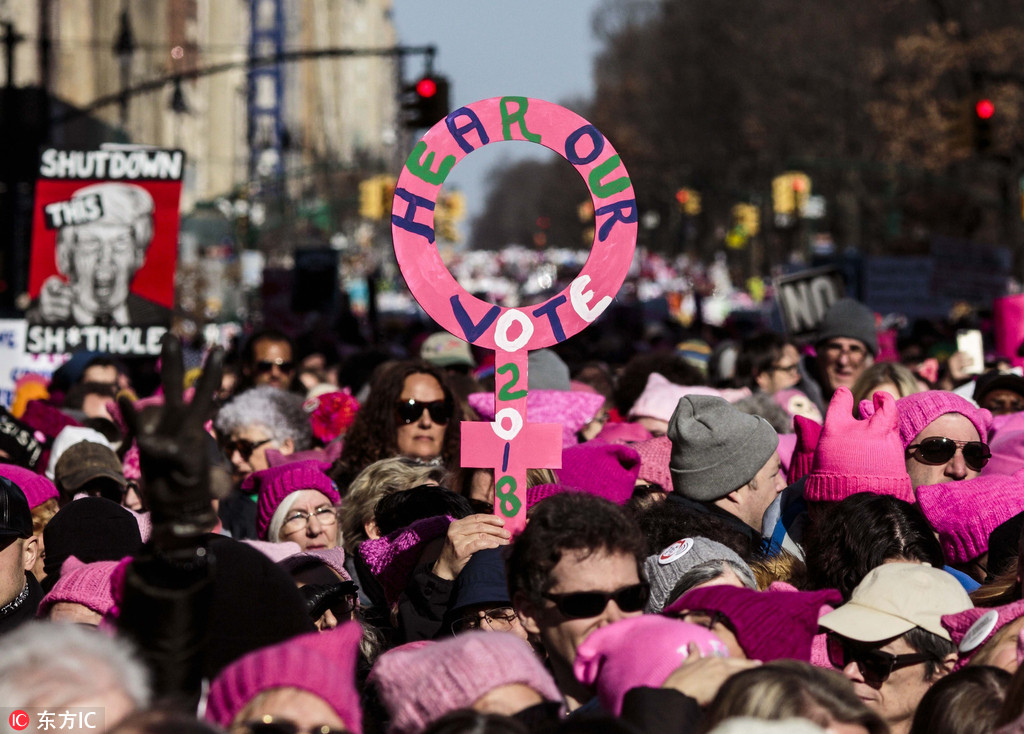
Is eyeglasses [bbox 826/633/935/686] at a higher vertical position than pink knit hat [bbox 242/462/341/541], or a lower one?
lower

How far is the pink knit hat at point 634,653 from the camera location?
9.53 ft

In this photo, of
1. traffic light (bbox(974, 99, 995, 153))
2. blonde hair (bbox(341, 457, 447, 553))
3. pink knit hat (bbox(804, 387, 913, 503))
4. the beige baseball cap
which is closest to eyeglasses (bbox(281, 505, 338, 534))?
blonde hair (bbox(341, 457, 447, 553))

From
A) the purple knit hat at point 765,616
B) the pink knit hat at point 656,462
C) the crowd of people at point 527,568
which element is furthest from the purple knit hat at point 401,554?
the purple knit hat at point 765,616

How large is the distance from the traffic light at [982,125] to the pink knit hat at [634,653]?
1951 cm

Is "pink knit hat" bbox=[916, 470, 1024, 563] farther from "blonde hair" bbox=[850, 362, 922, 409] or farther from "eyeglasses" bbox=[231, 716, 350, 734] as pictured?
"eyeglasses" bbox=[231, 716, 350, 734]

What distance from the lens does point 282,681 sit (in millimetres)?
2631

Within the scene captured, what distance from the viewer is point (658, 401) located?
22.9 feet

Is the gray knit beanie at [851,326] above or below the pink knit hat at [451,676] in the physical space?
above

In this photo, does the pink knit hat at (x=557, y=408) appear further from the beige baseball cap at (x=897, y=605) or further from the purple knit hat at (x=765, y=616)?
the purple knit hat at (x=765, y=616)

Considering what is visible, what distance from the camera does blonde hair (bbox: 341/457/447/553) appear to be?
5020 mm

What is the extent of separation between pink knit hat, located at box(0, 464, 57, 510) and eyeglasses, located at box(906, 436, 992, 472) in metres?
3.08

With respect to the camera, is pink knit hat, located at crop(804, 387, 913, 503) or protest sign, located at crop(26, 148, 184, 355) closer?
pink knit hat, located at crop(804, 387, 913, 503)

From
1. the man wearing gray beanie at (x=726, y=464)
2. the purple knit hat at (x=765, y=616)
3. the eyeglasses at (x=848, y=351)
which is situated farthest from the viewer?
the eyeglasses at (x=848, y=351)

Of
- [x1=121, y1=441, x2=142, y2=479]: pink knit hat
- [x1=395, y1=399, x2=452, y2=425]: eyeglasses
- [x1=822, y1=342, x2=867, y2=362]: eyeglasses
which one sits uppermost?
[x1=822, y1=342, x2=867, y2=362]: eyeglasses
